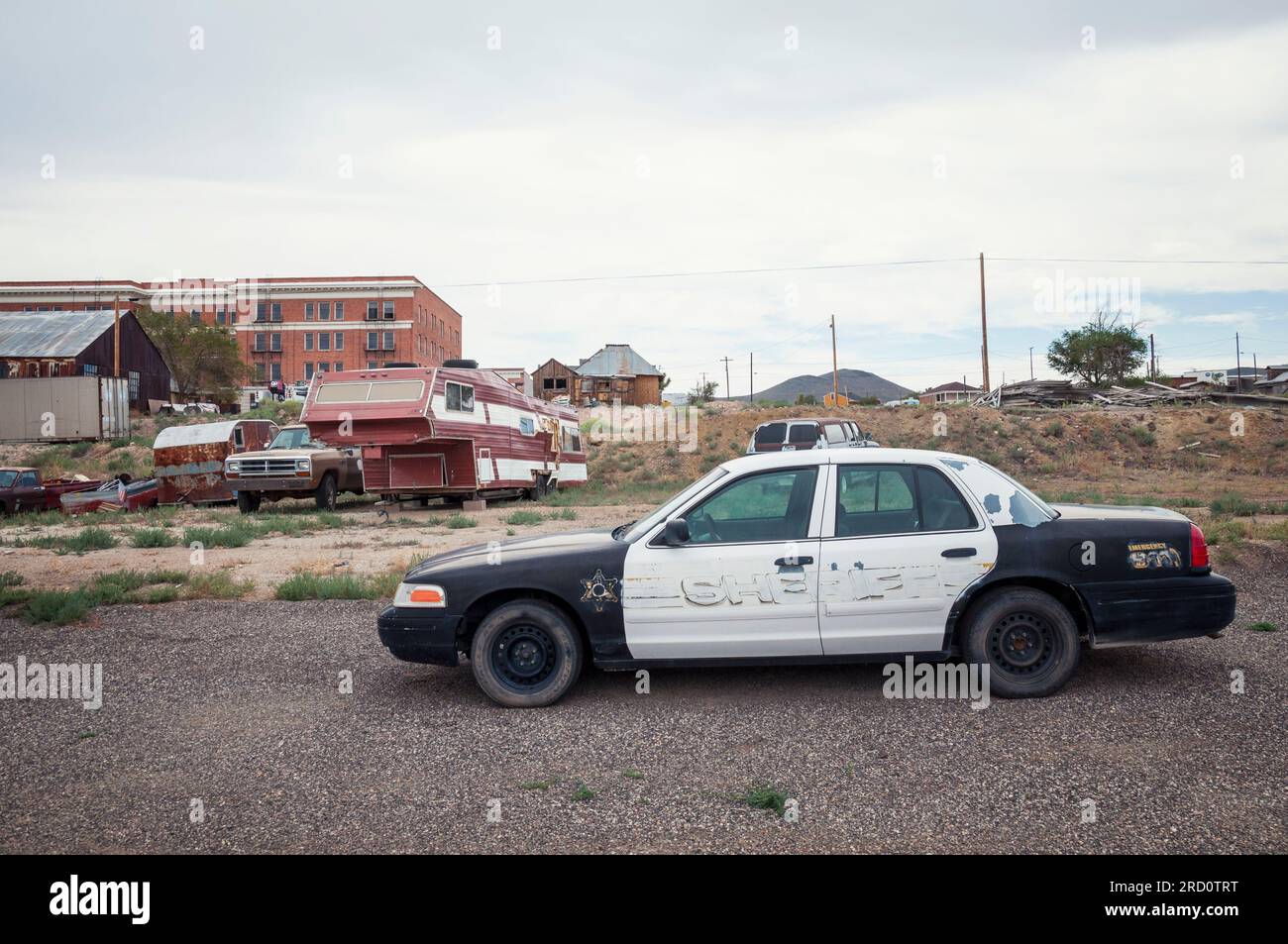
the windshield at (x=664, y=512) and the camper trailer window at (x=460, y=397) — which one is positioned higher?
the camper trailer window at (x=460, y=397)

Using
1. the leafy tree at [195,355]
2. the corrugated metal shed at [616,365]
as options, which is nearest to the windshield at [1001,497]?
the leafy tree at [195,355]

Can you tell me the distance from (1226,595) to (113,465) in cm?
3894

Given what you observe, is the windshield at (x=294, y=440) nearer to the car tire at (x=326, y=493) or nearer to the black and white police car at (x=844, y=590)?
the car tire at (x=326, y=493)

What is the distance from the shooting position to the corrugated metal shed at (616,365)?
74.9 metres

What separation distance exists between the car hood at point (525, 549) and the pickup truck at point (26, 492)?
21.4m

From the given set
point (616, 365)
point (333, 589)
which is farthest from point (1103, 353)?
point (333, 589)

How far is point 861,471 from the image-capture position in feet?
18.1

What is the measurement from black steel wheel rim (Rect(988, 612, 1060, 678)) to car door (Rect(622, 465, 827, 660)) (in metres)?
1.08

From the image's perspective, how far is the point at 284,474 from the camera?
19.4 meters

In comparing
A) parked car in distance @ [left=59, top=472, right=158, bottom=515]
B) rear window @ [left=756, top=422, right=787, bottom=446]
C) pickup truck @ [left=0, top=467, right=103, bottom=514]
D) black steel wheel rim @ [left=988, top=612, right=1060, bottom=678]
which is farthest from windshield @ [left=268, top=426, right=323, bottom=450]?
black steel wheel rim @ [left=988, top=612, right=1060, bottom=678]

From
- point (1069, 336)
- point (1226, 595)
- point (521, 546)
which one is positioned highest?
point (1069, 336)

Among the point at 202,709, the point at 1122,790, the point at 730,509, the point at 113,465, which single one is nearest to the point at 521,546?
the point at 730,509

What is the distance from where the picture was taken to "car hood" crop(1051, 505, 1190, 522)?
5512mm
